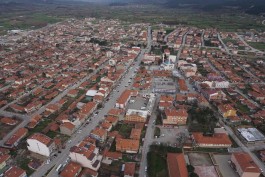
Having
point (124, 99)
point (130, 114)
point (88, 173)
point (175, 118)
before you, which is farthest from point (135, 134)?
point (124, 99)

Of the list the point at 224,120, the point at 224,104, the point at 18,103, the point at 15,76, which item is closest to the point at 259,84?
the point at 224,104

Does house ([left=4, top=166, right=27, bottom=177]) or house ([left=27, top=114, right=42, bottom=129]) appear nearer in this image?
house ([left=4, top=166, right=27, bottom=177])

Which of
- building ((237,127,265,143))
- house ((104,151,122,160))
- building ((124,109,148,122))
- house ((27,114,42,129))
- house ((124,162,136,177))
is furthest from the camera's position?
building ((124,109,148,122))

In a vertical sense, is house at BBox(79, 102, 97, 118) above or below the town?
above

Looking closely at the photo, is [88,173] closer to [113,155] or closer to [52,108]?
[113,155]

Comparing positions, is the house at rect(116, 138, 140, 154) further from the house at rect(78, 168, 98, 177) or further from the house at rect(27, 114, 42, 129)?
the house at rect(27, 114, 42, 129)

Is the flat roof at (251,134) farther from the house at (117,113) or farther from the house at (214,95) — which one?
the house at (117,113)

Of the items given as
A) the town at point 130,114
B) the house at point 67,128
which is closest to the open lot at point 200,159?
the town at point 130,114

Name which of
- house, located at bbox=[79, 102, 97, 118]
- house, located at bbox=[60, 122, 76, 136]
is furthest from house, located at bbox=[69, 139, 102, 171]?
house, located at bbox=[79, 102, 97, 118]
